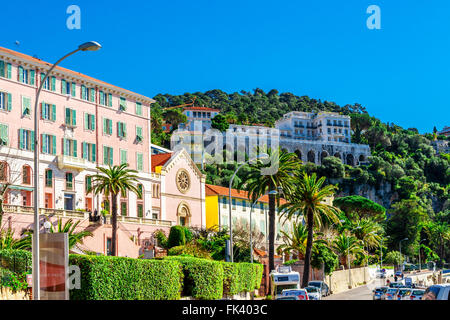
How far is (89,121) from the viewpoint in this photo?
70312 millimetres

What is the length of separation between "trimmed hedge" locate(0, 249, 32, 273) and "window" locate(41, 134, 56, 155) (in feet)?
122

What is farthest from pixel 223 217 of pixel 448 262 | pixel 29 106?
pixel 448 262

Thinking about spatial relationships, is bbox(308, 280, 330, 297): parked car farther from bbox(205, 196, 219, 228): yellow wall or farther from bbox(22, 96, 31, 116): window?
bbox(22, 96, 31, 116): window

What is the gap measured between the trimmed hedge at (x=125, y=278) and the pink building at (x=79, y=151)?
76.3 feet

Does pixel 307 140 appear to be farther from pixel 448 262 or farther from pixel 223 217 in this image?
pixel 223 217

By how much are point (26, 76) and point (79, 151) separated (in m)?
9.68

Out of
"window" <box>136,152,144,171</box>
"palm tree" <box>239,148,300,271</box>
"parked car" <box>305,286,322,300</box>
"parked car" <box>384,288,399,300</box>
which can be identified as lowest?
"parked car" <box>305,286,322,300</box>

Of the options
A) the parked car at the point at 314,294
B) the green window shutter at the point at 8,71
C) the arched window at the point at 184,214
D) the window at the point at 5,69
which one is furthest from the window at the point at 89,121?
the parked car at the point at 314,294

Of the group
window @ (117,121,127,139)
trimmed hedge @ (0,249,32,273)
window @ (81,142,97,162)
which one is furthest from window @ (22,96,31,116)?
trimmed hedge @ (0,249,32,273)

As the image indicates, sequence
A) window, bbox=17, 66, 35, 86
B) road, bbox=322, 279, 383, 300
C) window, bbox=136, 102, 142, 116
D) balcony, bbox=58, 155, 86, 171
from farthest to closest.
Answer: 1. window, bbox=136, 102, 142, 116
2. balcony, bbox=58, 155, 86, 171
3. window, bbox=17, 66, 35, 86
4. road, bbox=322, 279, 383, 300

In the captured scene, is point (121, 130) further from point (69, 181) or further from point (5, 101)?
point (5, 101)

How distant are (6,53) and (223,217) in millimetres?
40095

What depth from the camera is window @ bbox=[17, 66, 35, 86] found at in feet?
205

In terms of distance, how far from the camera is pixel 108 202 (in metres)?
69.0
